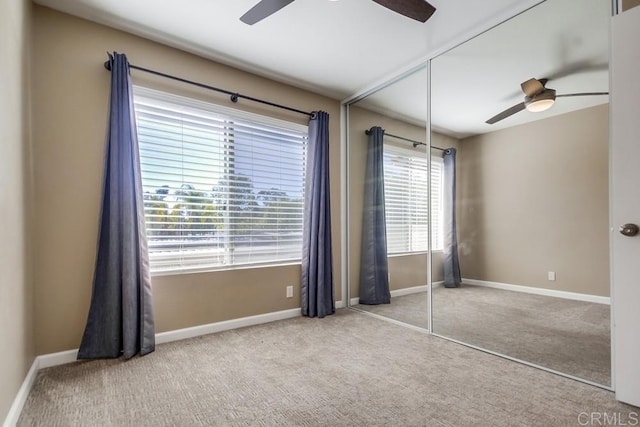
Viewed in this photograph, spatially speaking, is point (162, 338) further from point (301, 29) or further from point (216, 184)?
point (301, 29)

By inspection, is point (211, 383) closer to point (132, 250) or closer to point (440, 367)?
point (132, 250)

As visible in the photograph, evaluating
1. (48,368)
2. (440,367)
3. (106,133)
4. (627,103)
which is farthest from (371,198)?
(48,368)

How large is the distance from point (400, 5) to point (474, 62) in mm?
1256

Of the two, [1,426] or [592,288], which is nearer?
[1,426]

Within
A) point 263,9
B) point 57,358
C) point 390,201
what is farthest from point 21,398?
point 390,201

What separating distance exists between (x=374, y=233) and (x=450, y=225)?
104 cm

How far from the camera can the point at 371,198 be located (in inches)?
154

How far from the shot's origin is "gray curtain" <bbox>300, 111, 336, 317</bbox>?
3611 millimetres

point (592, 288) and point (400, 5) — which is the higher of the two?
point (400, 5)

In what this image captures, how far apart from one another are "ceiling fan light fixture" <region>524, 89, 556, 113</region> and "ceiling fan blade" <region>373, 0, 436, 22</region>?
106 centimetres

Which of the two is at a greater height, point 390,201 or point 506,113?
point 506,113

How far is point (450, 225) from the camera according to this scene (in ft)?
9.88

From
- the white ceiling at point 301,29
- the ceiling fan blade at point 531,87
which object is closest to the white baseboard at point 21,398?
the white ceiling at point 301,29
